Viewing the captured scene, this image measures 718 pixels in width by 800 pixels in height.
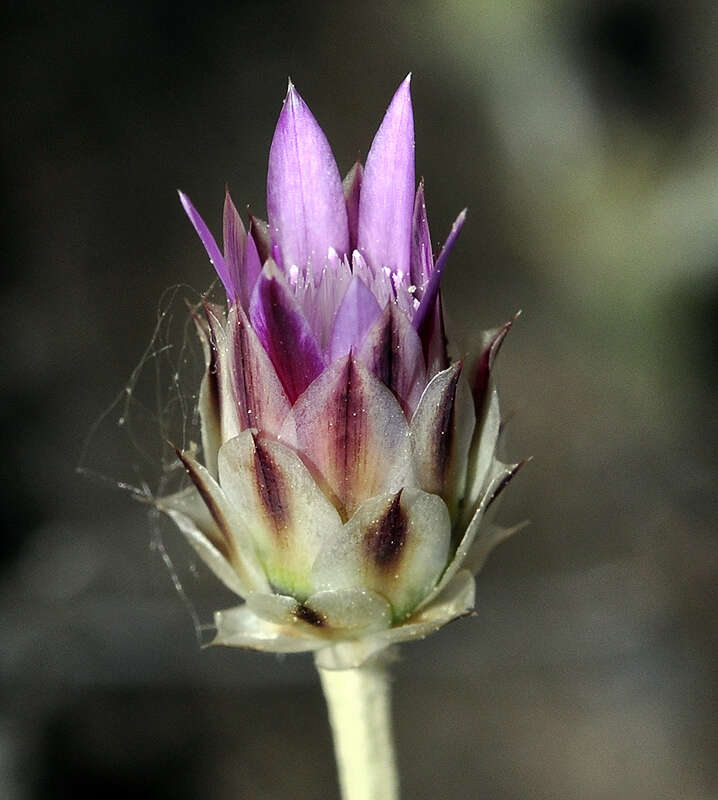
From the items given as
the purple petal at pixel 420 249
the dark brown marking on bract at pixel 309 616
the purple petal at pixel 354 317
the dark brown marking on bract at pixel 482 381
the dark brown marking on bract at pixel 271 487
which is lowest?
the dark brown marking on bract at pixel 309 616

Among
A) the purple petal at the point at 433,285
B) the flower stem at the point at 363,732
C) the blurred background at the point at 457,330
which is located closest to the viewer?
the purple petal at the point at 433,285

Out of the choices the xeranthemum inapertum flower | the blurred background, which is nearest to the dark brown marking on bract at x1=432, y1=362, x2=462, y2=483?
the xeranthemum inapertum flower

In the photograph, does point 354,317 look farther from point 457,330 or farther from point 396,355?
point 457,330

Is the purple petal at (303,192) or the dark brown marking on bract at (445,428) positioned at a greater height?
the purple petal at (303,192)

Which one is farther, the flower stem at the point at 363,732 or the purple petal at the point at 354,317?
the flower stem at the point at 363,732

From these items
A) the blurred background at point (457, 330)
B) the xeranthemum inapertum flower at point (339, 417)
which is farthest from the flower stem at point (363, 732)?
the blurred background at point (457, 330)

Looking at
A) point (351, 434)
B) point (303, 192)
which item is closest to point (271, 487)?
point (351, 434)

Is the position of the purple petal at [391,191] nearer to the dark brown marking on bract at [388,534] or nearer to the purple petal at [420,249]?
the purple petal at [420,249]
